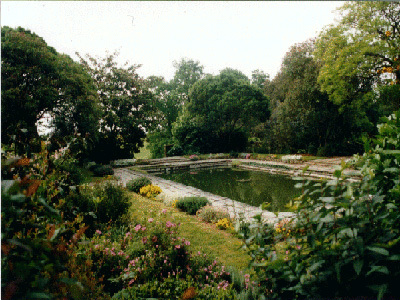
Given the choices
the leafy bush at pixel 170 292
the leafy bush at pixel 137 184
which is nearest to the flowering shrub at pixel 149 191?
the leafy bush at pixel 137 184

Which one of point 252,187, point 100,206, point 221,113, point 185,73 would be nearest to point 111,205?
point 100,206

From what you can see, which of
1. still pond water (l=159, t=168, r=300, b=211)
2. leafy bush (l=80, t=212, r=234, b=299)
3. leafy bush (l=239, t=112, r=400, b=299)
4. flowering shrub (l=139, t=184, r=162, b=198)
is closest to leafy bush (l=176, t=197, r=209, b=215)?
flowering shrub (l=139, t=184, r=162, b=198)

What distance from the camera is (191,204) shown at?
5.30 meters

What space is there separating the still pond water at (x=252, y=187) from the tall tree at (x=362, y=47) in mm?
4957

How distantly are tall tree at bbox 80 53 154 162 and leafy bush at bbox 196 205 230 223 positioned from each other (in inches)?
443

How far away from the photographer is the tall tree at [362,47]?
32.6 ft

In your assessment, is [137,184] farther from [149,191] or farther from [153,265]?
[153,265]

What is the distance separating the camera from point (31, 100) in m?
8.78

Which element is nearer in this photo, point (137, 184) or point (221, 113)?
point (137, 184)

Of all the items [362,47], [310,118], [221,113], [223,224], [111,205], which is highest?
[362,47]

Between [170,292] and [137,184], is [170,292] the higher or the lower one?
the lower one

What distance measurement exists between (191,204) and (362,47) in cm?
943

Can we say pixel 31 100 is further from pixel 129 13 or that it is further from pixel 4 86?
pixel 129 13

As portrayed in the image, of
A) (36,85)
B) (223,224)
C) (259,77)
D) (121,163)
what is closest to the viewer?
(223,224)
